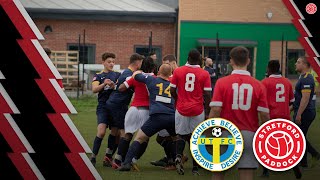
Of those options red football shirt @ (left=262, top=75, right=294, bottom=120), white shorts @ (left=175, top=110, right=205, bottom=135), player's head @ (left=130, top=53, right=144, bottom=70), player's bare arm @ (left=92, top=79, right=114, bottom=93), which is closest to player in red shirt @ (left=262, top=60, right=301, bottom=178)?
red football shirt @ (left=262, top=75, right=294, bottom=120)

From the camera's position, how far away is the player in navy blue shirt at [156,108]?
12.3 m

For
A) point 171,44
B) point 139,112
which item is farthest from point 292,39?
point 139,112

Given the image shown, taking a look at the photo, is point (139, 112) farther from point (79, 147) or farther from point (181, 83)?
point (79, 147)

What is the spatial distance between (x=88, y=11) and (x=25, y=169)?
129 ft

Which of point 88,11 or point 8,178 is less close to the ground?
point 88,11

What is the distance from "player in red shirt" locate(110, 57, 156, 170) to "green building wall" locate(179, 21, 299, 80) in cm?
3097

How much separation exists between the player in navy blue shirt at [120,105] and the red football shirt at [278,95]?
2340 millimetres

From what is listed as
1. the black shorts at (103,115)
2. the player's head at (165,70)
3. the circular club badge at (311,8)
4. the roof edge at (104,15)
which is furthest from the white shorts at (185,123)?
the roof edge at (104,15)

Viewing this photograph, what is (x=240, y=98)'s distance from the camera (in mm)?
7516

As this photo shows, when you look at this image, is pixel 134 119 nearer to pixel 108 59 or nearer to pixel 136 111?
pixel 136 111

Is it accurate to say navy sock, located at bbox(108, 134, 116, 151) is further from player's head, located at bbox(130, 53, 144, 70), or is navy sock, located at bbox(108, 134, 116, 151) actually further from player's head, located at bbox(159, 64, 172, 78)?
player's head, located at bbox(159, 64, 172, 78)

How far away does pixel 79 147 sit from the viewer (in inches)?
171

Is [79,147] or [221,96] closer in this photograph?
[79,147]

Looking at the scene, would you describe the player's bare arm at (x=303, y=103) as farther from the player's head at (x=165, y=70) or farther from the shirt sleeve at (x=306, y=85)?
the player's head at (x=165, y=70)
